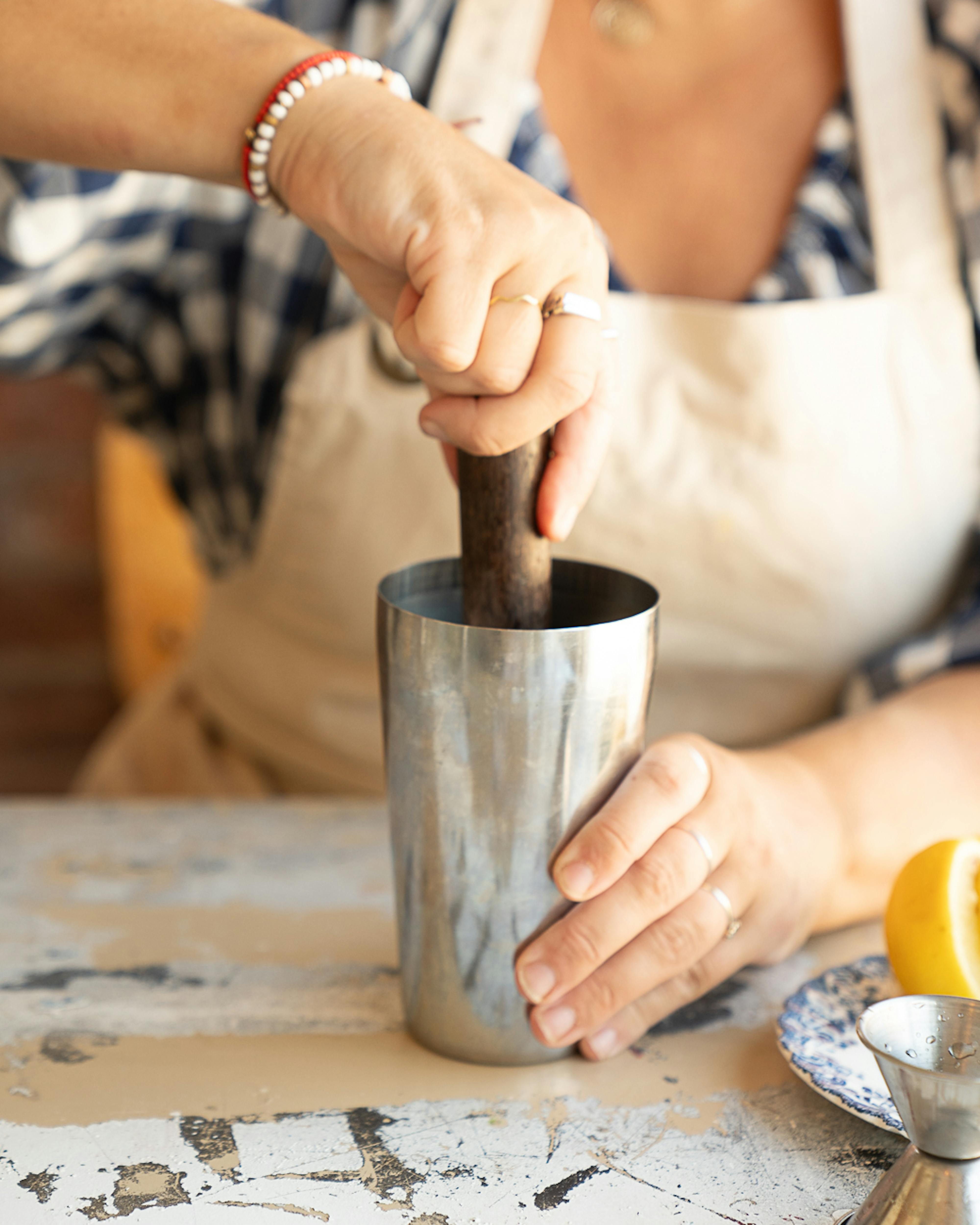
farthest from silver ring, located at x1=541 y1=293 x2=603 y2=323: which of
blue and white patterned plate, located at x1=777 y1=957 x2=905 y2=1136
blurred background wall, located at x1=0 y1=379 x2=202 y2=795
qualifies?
blurred background wall, located at x1=0 y1=379 x2=202 y2=795

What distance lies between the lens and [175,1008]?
0.53m

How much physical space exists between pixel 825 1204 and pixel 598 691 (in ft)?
0.67

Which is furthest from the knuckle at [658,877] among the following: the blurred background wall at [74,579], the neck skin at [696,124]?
the blurred background wall at [74,579]

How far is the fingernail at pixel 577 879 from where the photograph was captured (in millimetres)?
470

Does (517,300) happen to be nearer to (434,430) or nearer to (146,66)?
(434,430)

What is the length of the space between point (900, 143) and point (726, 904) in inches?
22.2

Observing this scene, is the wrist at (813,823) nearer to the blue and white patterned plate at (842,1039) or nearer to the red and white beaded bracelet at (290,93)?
the blue and white patterned plate at (842,1039)

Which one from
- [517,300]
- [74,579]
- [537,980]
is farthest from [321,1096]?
[74,579]

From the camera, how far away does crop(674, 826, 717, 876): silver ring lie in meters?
0.51

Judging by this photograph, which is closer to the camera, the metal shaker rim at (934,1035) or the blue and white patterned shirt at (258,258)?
the metal shaker rim at (934,1035)

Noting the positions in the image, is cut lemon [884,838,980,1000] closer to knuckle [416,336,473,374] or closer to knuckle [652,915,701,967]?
knuckle [652,915,701,967]

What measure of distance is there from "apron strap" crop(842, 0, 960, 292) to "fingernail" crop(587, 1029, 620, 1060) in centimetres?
55

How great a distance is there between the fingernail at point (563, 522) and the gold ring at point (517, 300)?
0.29ft

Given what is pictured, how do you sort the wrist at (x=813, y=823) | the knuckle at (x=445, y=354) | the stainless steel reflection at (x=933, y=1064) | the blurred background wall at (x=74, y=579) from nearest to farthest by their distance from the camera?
the stainless steel reflection at (x=933, y=1064), the knuckle at (x=445, y=354), the wrist at (x=813, y=823), the blurred background wall at (x=74, y=579)
